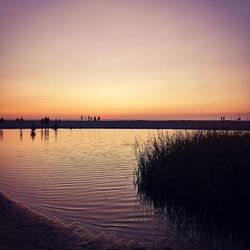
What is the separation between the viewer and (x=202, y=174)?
441 inches

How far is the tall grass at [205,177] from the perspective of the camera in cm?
1019

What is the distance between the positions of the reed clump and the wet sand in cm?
335

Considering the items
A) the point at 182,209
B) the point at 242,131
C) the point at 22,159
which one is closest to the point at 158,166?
the point at 182,209

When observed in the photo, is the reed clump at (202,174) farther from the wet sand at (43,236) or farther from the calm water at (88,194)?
the wet sand at (43,236)

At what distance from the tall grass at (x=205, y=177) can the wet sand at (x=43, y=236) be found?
330cm

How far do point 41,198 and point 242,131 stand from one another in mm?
7941

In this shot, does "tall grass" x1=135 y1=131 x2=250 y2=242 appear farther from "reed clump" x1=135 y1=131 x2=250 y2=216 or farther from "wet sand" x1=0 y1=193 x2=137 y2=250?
"wet sand" x1=0 y1=193 x2=137 y2=250

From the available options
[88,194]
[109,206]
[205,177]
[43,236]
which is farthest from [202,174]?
[43,236]

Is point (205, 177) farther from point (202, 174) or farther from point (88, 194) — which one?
point (88, 194)

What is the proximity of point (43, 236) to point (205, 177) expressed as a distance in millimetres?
4922

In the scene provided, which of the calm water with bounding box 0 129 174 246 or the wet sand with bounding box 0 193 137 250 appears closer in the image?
the wet sand with bounding box 0 193 137 250

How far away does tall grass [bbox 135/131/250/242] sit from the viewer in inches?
401

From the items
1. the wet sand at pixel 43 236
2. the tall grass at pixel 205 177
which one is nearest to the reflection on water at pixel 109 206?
the tall grass at pixel 205 177

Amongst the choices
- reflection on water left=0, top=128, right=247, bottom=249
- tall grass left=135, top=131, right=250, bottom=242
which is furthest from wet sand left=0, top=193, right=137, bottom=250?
tall grass left=135, top=131, right=250, bottom=242
